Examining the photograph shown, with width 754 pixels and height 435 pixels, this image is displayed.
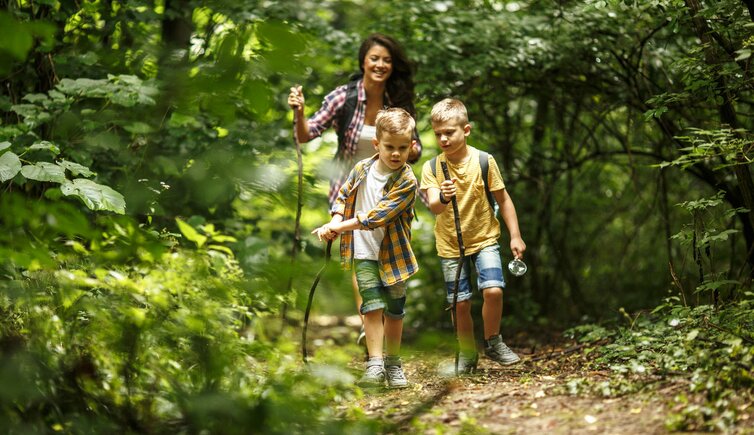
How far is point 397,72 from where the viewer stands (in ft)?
15.4

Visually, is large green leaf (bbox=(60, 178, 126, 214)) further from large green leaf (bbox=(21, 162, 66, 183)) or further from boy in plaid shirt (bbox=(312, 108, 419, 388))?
boy in plaid shirt (bbox=(312, 108, 419, 388))

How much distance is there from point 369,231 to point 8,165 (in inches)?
67.0

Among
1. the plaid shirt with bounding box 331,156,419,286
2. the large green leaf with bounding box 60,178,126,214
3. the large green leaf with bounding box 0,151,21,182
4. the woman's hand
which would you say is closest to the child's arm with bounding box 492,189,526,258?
the plaid shirt with bounding box 331,156,419,286

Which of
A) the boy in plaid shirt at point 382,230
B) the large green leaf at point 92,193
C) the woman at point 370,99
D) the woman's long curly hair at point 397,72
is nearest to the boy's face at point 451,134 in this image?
the boy in plaid shirt at point 382,230

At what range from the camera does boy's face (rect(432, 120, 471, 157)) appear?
4051mm

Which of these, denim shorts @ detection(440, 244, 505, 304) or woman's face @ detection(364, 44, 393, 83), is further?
woman's face @ detection(364, 44, 393, 83)

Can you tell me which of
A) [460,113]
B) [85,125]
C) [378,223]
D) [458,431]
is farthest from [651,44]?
[85,125]

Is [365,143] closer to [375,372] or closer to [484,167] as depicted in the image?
[484,167]

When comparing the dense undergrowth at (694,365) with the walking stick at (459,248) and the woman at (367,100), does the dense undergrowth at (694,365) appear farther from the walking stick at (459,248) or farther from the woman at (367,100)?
the woman at (367,100)

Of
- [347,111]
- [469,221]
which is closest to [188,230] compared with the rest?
[469,221]

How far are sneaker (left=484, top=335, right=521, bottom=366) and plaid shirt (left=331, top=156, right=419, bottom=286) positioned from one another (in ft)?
2.45

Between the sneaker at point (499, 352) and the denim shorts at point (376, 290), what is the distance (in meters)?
0.64

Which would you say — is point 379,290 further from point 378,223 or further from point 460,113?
point 460,113

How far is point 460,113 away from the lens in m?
4.05
